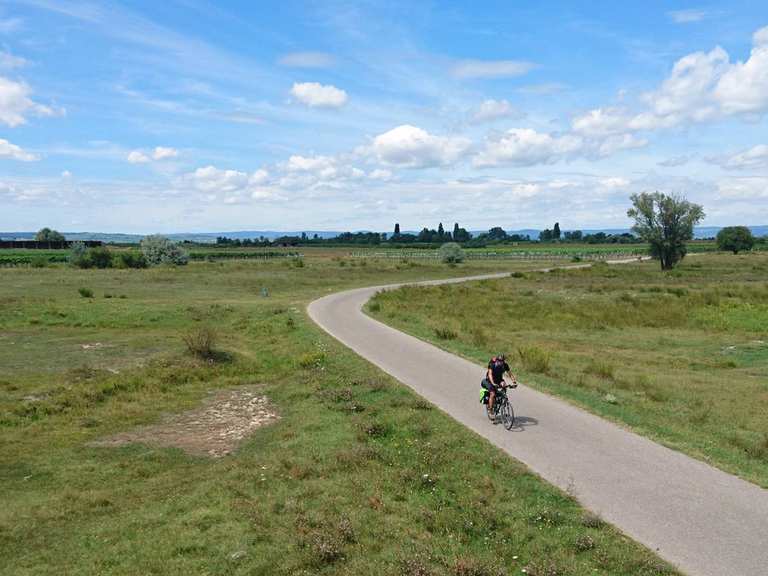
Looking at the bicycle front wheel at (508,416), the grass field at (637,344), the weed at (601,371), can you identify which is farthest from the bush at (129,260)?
the bicycle front wheel at (508,416)

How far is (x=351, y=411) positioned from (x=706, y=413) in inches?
363

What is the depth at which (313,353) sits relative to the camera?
80.3ft

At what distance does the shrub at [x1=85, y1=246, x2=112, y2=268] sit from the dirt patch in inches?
3391

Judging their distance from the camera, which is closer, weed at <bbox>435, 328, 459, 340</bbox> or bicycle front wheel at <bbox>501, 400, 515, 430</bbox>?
bicycle front wheel at <bbox>501, 400, 515, 430</bbox>

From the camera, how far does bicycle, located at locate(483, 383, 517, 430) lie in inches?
550

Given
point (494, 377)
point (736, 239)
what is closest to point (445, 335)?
point (494, 377)

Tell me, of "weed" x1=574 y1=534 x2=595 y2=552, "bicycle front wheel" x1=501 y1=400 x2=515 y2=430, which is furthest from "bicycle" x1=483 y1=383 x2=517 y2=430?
"weed" x1=574 y1=534 x2=595 y2=552

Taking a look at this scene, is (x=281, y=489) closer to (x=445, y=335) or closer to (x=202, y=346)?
(x=202, y=346)

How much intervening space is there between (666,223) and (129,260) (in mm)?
78714

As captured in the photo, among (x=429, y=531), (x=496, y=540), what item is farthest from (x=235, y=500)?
(x=496, y=540)

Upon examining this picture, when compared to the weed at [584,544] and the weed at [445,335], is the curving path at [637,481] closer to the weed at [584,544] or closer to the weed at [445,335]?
the weed at [584,544]

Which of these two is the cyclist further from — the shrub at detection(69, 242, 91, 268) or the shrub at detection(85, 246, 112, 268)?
the shrub at detection(69, 242, 91, 268)

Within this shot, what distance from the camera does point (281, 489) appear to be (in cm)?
1149

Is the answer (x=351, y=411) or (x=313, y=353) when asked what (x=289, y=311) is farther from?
(x=351, y=411)
